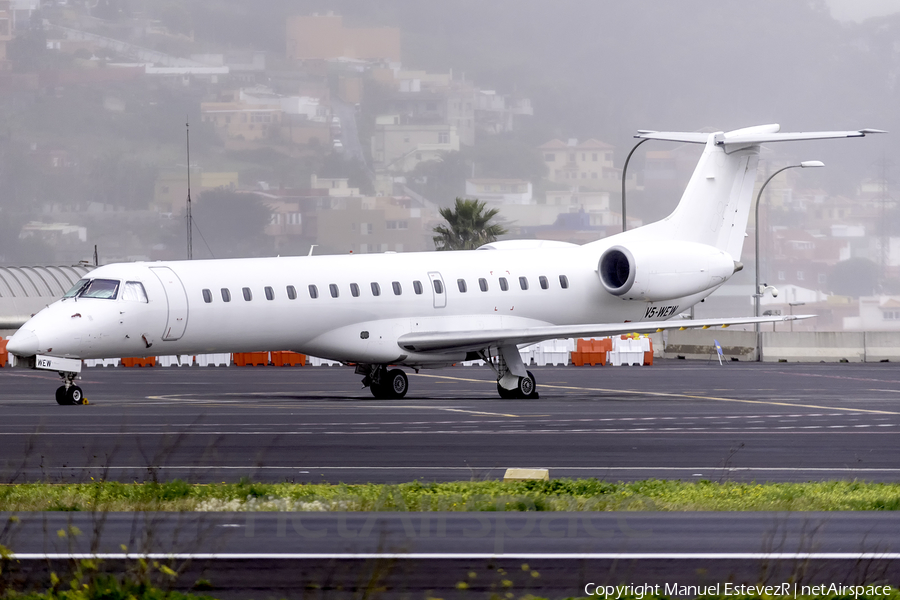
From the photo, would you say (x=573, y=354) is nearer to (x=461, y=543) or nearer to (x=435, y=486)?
(x=435, y=486)

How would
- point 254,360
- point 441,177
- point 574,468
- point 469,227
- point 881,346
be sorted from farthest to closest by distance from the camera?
point 441,177 < point 469,227 < point 881,346 < point 254,360 < point 574,468

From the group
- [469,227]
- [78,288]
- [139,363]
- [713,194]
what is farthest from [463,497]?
[469,227]

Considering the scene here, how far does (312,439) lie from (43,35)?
18578 centimetres

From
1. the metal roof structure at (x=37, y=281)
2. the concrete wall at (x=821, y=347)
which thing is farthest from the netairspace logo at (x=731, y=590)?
the metal roof structure at (x=37, y=281)

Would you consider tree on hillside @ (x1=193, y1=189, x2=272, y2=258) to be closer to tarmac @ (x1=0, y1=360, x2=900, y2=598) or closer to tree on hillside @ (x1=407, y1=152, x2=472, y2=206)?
tree on hillside @ (x1=407, y1=152, x2=472, y2=206)

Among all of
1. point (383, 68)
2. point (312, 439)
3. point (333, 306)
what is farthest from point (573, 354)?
point (383, 68)

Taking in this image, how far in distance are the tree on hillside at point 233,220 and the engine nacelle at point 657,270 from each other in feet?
467

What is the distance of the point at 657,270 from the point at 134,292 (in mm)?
13651

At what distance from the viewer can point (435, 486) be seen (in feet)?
45.6

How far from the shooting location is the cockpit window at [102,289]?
92.8ft

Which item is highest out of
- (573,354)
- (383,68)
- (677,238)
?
(383,68)

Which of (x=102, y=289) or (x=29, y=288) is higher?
(x=102, y=289)

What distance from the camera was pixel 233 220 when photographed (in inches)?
6914

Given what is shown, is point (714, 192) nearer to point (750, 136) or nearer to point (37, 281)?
point (750, 136)
